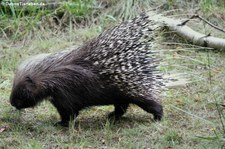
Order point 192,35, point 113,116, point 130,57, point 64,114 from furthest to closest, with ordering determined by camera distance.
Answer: point 192,35 → point 113,116 → point 64,114 → point 130,57

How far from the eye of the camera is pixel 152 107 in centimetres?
411

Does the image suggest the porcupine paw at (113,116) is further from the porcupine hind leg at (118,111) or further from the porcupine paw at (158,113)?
the porcupine paw at (158,113)

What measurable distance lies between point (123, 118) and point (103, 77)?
526 millimetres

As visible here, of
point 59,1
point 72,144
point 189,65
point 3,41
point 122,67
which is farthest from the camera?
point 59,1

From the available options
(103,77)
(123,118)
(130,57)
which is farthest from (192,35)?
(103,77)

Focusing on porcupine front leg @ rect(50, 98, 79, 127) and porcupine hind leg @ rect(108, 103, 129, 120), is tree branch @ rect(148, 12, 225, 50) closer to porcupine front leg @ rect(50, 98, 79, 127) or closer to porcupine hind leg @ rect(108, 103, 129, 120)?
porcupine hind leg @ rect(108, 103, 129, 120)

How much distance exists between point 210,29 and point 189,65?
1.06 m

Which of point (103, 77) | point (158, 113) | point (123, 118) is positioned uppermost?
point (103, 77)

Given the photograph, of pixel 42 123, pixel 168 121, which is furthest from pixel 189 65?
pixel 42 123

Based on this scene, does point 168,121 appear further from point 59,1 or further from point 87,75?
point 59,1

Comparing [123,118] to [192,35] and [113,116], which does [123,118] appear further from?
[192,35]

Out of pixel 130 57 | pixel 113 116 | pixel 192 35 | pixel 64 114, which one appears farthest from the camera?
pixel 192 35

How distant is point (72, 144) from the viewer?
3693mm

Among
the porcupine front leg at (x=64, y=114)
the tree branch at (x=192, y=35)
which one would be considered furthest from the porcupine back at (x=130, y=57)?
the tree branch at (x=192, y=35)
